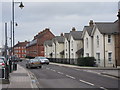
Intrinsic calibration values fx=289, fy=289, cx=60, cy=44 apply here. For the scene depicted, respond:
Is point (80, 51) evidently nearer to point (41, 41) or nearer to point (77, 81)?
point (77, 81)

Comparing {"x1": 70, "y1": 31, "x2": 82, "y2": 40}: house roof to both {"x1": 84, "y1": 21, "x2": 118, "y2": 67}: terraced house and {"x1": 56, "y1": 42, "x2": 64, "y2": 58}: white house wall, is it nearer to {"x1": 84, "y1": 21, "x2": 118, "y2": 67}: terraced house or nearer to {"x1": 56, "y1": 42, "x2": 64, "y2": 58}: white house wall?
{"x1": 84, "y1": 21, "x2": 118, "y2": 67}: terraced house

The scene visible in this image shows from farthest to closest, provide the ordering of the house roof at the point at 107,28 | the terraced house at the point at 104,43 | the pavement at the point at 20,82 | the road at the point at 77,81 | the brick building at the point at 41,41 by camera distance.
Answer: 1. the brick building at the point at 41,41
2. the house roof at the point at 107,28
3. the terraced house at the point at 104,43
4. the road at the point at 77,81
5. the pavement at the point at 20,82

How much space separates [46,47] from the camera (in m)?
98.9

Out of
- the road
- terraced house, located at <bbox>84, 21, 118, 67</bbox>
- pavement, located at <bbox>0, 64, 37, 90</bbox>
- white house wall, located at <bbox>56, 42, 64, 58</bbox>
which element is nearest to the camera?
pavement, located at <bbox>0, 64, 37, 90</bbox>

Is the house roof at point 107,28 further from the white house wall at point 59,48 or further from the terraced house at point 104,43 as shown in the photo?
the white house wall at point 59,48

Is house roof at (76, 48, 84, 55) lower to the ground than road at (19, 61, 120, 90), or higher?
higher

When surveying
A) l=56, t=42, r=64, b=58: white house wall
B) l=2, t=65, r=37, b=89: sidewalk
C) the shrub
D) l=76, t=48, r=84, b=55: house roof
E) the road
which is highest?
l=56, t=42, r=64, b=58: white house wall

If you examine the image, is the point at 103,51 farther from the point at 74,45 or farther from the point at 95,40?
the point at 74,45

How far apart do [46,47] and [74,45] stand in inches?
1490

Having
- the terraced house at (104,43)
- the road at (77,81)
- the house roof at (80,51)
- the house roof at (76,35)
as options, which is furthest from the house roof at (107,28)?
the road at (77,81)

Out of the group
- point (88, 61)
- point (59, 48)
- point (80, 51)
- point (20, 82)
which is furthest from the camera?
point (59, 48)

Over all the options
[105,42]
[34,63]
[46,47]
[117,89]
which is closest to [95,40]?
[105,42]

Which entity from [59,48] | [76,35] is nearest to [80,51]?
[76,35]

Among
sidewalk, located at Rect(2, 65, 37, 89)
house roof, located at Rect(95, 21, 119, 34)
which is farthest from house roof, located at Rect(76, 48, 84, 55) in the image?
sidewalk, located at Rect(2, 65, 37, 89)
